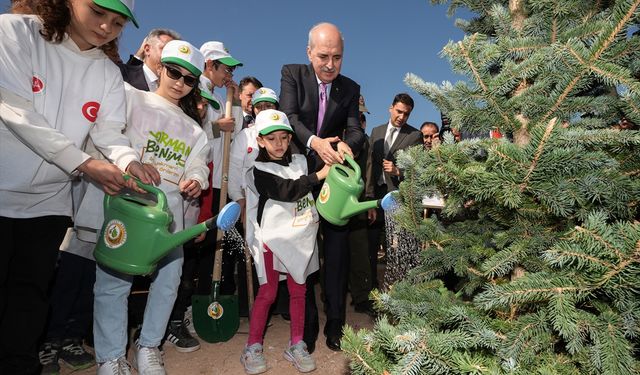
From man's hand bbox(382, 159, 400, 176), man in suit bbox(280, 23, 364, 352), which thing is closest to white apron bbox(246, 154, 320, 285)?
man in suit bbox(280, 23, 364, 352)

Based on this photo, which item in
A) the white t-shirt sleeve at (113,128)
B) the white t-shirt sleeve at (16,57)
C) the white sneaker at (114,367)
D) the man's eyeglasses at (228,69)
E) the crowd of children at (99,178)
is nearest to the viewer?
the white t-shirt sleeve at (16,57)

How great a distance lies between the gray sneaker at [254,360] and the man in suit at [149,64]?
193cm

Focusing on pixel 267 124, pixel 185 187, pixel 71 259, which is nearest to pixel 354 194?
pixel 267 124

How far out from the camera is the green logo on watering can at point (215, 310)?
3078mm

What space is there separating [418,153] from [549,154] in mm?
506

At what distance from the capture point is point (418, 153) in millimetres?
1572

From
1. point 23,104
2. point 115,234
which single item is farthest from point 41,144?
point 115,234

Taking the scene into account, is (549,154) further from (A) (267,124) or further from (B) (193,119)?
(B) (193,119)

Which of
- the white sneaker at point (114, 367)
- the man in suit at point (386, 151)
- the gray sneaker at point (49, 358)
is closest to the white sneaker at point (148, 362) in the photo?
the white sneaker at point (114, 367)

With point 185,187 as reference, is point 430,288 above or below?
below

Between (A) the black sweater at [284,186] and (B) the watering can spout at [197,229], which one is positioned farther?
(A) the black sweater at [284,186]

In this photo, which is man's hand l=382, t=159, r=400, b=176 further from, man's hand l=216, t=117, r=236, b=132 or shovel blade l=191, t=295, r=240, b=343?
shovel blade l=191, t=295, r=240, b=343

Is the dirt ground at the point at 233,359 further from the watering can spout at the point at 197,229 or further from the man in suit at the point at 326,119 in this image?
the watering can spout at the point at 197,229

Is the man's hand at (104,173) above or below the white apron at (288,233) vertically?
above
